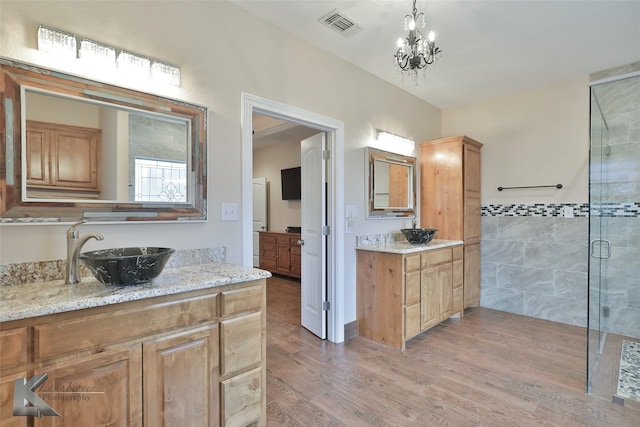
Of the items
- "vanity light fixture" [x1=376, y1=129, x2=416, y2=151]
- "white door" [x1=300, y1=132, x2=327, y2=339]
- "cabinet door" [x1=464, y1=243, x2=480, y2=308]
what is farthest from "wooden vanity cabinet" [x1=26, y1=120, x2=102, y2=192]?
"cabinet door" [x1=464, y1=243, x2=480, y2=308]

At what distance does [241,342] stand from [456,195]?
3.05 metres

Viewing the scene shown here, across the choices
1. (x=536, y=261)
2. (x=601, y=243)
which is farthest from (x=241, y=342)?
(x=536, y=261)

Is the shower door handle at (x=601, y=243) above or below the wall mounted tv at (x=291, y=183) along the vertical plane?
below

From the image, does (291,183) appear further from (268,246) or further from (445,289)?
(445,289)

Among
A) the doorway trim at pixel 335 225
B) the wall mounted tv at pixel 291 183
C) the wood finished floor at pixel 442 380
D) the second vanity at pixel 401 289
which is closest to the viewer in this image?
the wood finished floor at pixel 442 380

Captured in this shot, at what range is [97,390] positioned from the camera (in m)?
1.23

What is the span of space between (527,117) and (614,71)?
2.72 ft

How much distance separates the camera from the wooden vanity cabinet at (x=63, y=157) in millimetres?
1486

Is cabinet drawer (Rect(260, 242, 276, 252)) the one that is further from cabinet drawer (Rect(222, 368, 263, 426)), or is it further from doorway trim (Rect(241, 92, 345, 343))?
cabinet drawer (Rect(222, 368, 263, 426))

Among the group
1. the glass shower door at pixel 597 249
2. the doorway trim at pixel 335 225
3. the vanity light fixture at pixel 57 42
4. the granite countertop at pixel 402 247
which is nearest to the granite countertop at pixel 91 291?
the vanity light fixture at pixel 57 42

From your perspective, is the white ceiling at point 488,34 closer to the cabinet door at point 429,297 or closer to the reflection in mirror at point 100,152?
the reflection in mirror at point 100,152

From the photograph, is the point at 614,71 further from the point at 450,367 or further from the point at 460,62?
the point at 450,367

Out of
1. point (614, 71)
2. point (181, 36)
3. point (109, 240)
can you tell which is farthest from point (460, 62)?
point (109, 240)

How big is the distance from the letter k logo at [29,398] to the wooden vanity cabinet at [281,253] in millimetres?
4224
